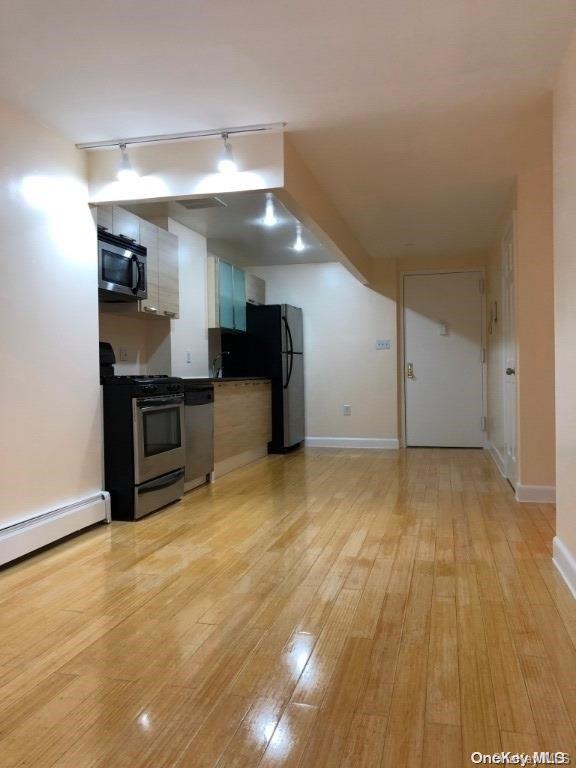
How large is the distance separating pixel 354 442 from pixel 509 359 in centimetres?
282

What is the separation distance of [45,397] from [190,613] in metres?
1.54

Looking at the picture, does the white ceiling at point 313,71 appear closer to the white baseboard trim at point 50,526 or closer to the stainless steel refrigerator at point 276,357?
the white baseboard trim at point 50,526

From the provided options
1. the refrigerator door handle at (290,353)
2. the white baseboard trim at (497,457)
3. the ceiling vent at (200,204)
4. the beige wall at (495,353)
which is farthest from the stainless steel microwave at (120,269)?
the white baseboard trim at (497,457)

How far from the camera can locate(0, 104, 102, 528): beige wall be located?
114 inches

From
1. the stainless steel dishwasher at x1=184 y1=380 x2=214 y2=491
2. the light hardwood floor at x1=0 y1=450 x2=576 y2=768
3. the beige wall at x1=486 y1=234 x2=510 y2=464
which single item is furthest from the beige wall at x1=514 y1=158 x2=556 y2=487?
the stainless steel dishwasher at x1=184 y1=380 x2=214 y2=491

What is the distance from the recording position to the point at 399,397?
7.04 m

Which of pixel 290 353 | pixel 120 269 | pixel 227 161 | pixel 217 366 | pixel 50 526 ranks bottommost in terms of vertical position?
pixel 50 526

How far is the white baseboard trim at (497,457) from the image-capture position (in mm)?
5170

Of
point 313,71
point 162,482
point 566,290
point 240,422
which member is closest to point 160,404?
point 162,482

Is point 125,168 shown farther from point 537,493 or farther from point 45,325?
point 537,493

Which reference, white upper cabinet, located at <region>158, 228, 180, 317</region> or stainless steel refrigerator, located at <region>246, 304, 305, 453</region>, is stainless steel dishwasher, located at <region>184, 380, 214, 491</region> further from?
stainless steel refrigerator, located at <region>246, 304, 305, 453</region>

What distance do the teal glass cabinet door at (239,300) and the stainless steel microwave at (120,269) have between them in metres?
2.05

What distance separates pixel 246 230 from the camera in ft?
18.3

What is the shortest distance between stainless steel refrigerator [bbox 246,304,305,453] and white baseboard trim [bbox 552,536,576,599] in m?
4.06
